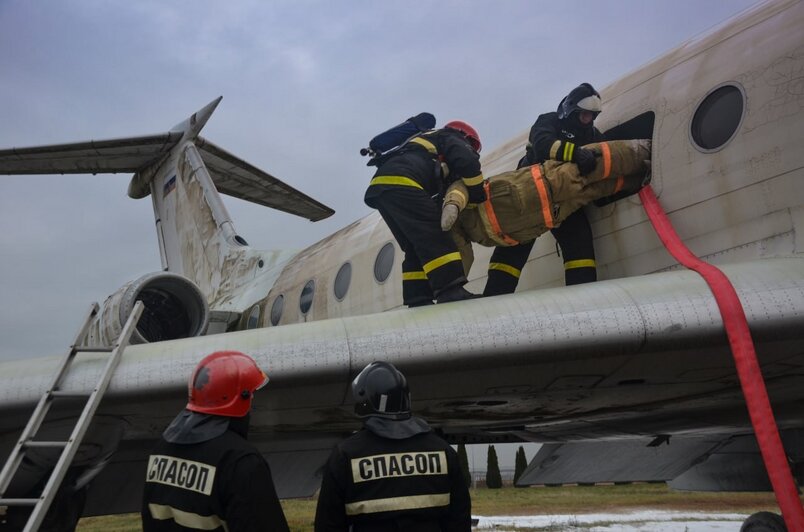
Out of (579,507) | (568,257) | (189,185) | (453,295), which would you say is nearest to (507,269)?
(568,257)

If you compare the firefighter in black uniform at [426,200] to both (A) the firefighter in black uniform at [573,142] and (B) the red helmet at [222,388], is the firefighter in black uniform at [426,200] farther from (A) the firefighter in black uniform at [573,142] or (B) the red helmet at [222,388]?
(B) the red helmet at [222,388]

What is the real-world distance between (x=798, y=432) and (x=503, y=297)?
3883 mm

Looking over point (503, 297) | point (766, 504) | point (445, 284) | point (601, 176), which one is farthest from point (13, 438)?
point (766, 504)

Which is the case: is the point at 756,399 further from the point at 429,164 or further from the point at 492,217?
the point at 429,164

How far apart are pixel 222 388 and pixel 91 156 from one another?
11.0 metres

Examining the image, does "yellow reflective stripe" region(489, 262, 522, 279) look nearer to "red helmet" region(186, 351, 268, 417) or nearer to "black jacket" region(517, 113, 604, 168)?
"black jacket" region(517, 113, 604, 168)

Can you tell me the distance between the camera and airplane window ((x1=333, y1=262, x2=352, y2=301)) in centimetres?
835

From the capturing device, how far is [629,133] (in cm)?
531

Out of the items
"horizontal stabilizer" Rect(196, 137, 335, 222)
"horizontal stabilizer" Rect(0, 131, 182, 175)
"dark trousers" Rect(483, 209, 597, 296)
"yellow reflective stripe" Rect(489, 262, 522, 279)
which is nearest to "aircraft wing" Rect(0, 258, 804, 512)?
"dark trousers" Rect(483, 209, 597, 296)

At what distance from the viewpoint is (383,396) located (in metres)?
2.62

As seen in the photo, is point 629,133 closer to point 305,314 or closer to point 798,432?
point 798,432

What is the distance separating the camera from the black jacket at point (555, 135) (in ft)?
16.5

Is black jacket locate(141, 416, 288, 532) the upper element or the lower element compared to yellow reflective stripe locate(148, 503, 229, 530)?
upper

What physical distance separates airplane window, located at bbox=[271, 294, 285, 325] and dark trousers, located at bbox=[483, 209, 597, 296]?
4915 millimetres
